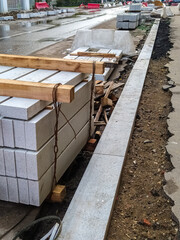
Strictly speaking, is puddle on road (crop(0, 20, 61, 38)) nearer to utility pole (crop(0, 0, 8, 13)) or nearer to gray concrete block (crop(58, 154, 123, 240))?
utility pole (crop(0, 0, 8, 13))

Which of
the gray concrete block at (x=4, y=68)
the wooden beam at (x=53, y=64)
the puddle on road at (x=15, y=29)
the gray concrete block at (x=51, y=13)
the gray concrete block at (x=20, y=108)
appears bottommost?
the puddle on road at (x=15, y=29)

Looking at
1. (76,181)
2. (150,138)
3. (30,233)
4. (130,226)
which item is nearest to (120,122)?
(150,138)

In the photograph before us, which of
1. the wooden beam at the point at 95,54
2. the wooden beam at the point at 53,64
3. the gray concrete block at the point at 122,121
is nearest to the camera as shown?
the wooden beam at the point at 53,64

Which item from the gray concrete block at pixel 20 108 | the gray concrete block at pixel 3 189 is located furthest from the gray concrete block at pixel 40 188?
the gray concrete block at pixel 20 108

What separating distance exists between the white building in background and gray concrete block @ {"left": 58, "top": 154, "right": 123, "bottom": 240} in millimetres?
32163

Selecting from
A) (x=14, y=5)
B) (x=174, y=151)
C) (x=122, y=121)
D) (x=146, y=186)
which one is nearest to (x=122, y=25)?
(x=122, y=121)

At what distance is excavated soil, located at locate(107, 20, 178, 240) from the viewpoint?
2.64 m

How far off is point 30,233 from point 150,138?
2.35 meters

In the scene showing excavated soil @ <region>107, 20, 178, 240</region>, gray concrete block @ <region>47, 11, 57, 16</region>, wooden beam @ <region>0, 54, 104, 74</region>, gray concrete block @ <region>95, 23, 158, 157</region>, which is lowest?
excavated soil @ <region>107, 20, 178, 240</region>

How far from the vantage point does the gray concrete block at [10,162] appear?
103 inches

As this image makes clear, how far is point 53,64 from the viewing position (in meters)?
3.39

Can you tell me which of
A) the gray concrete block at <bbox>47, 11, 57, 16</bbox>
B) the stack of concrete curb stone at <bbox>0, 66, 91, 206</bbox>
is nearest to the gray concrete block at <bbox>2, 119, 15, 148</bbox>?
the stack of concrete curb stone at <bbox>0, 66, 91, 206</bbox>

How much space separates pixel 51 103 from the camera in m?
2.86

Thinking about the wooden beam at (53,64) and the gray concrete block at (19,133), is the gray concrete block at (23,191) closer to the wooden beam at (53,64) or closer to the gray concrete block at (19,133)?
the gray concrete block at (19,133)
